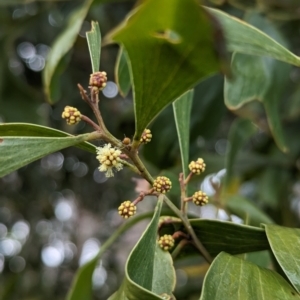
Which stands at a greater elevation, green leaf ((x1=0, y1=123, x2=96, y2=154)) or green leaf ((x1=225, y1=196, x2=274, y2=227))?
green leaf ((x1=0, y1=123, x2=96, y2=154))

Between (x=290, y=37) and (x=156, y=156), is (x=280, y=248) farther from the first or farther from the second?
(x=290, y=37)

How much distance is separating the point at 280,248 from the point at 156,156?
1.77ft

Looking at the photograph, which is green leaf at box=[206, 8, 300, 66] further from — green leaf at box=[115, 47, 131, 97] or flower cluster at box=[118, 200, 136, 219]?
green leaf at box=[115, 47, 131, 97]

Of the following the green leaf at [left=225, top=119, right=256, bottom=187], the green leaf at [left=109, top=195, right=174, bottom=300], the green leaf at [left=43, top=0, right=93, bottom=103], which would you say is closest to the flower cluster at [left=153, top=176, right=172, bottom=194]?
the green leaf at [left=109, top=195, right=174, bottom=300]

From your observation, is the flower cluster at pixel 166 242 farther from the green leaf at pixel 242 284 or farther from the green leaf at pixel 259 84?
the green leaf at pixel 259 84

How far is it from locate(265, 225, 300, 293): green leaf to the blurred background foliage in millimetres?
226

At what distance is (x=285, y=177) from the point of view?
113 centimetres

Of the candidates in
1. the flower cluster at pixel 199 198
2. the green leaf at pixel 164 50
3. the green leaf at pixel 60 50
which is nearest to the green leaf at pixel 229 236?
the flower cluster at pixel 199 198

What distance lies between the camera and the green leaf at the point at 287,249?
0.39 metres

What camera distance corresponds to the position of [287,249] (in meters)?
0.41

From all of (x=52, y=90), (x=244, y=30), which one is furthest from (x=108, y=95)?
(x=244, y=30)

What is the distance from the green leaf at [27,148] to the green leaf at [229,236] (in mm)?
158

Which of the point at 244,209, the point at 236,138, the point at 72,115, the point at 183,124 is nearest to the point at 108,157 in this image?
the point at 72,115

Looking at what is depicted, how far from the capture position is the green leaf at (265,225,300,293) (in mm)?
386
